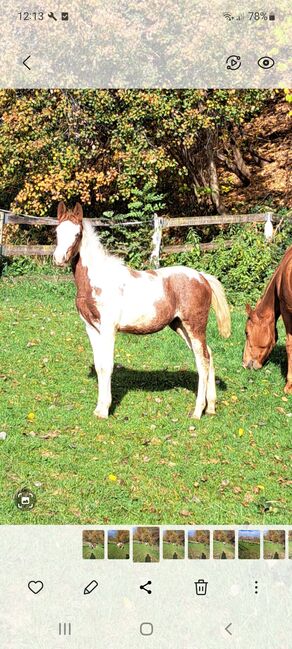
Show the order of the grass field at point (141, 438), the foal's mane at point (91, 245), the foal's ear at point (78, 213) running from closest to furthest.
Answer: the grass field at point (141, 438) → the foal's ear at point (78, 213) → the foal's mane at point (91, 245)

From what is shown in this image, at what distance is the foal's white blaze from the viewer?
7.36 meters

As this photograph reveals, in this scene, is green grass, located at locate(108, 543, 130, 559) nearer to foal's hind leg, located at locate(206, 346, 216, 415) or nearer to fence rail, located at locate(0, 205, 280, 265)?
foal's hind leg, located at locate(206, 346, 216, 415)

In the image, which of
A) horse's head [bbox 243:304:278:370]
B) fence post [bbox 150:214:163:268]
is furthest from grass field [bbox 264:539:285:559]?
fence post [bbox 150:214:163:268]

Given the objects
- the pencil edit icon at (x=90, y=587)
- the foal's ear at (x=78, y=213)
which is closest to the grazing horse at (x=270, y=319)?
the foal's ear at (x=78, y=213)

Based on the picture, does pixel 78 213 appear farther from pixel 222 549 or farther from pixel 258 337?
pixel 222 549

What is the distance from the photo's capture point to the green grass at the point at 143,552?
3.84 meters

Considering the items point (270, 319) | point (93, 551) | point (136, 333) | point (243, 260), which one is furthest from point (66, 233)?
point (243, 260)

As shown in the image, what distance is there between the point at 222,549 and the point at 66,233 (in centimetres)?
430

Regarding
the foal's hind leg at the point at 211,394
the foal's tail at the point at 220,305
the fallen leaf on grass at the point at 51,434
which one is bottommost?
the fallen leaf on grass at the point at 51,434

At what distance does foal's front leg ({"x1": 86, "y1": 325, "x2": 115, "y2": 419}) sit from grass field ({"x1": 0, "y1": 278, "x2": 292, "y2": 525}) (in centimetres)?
17

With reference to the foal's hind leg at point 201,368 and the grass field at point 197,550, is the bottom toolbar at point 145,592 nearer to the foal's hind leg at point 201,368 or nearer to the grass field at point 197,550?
the grass field at point 197,550

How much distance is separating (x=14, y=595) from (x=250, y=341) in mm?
6957

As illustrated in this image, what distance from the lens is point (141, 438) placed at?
25.4 ft

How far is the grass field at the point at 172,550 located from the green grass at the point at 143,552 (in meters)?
0.04
